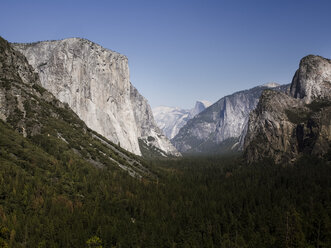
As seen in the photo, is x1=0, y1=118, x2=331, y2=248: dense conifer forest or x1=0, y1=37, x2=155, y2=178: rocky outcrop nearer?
x1=0, y1=118, x2=331, y2=248: dense conifer forest

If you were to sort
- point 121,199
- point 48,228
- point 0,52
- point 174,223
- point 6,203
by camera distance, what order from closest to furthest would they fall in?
point 48,228 → point 6,203 → point 174,223 → point 121,199 → point 0,52

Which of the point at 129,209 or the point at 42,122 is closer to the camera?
the point at 129,209

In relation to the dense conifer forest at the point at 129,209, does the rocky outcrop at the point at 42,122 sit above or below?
above

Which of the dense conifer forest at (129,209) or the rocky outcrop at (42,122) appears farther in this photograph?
the rocky outcrop at (42,122)

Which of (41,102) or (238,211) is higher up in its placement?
(41,102)

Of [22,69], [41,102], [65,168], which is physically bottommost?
[65,168]

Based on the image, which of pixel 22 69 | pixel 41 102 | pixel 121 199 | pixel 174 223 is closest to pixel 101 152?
pixel 41 102

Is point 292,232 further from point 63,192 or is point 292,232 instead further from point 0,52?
point 0,52

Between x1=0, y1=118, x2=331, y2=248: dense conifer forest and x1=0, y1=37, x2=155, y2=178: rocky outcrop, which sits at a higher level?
x1=0, y1=37, x2=155, y2=178: rocky outcrop
